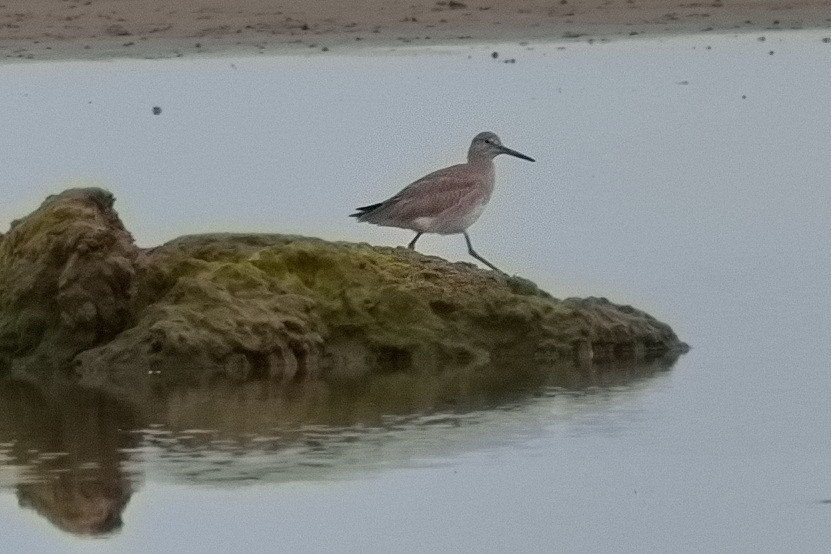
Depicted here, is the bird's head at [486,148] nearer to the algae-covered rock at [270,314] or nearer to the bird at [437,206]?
the bird at [437,206]

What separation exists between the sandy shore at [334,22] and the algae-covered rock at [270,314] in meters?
10.0

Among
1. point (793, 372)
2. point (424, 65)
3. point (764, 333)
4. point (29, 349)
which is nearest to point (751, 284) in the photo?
point (764, 333)

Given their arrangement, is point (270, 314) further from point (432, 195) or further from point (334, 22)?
point (334, 22)

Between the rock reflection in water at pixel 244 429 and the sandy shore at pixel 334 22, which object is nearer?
the rock reflection in water at pixel 244 429

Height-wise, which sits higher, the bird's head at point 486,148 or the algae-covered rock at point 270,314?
the bird's head at point 486,148

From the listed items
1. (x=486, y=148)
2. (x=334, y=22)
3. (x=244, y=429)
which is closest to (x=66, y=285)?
(x=244, y=429)

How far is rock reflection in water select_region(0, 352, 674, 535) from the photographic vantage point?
26.2 feet

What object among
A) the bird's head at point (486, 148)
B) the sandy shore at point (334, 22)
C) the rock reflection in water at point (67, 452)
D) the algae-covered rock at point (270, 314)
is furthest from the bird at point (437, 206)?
the sandy shore at point (334, 22)

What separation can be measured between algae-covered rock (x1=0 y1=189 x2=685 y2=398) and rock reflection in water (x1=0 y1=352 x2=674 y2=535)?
0.83 feet

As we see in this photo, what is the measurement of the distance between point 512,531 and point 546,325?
10.8 ft

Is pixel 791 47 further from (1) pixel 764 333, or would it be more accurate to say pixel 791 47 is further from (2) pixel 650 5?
(1) pixel 764 333

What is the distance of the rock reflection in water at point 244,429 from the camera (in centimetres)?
797

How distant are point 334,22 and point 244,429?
12568 mm

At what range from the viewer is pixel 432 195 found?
11.5m
